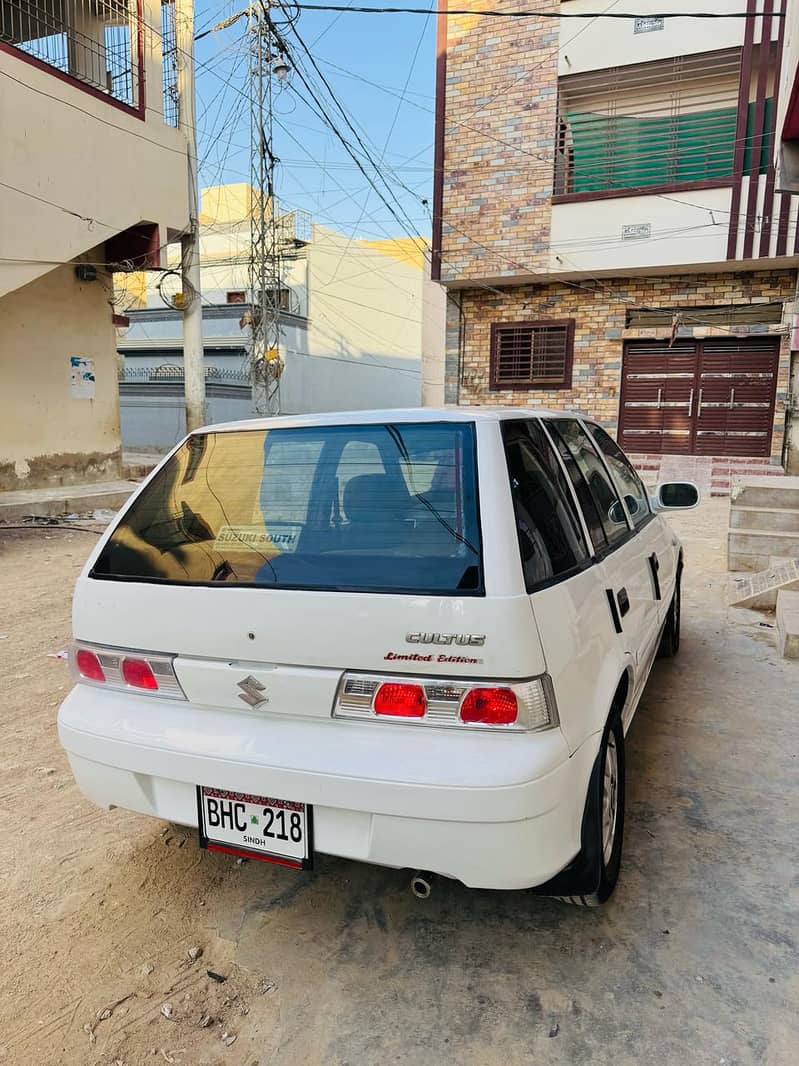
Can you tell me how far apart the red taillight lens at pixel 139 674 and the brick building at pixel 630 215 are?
12193 millimetres

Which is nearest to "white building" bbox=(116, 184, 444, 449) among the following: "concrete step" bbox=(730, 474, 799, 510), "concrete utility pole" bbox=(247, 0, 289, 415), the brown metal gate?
"concrete utility pole" bbox=(247, 0, 289, 415)

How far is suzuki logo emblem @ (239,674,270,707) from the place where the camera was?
205 cm

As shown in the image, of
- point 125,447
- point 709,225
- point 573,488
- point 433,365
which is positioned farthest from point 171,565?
point 433,365

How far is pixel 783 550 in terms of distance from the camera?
21.8ft

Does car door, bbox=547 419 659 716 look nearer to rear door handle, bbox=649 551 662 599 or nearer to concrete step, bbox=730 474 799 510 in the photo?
rear door handle, bbox=649 551 662 599

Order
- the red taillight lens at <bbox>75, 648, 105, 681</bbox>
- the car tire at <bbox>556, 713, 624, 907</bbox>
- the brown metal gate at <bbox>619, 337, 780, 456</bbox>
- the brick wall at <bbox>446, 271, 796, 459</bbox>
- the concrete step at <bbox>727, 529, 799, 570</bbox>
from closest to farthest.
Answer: the car tire at <bbox>556, 713, 624, 907</bbox>
the red taillight lens at <bbox>75, 648, 105, 681</bbox>
the concrete step at <bbox>727, 529, 799, 570</bbox>
the brick wall at <bbox>446, 271, 796, 459</bbox>
the brown metal gate at <bbox>619, 337, 780, 456</bbox>

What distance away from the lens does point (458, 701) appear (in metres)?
1.88

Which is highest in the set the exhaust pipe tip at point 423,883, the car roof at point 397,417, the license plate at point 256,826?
the car roof at point 397,417

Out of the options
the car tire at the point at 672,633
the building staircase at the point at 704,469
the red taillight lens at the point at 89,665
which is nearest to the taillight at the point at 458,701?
the red taillight lens at the point at 89,665

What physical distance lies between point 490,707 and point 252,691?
2.21 ft

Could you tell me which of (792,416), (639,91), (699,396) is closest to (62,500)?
(699,396)

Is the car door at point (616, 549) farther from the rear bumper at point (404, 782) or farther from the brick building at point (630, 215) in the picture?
the brick building at point (630, 215)

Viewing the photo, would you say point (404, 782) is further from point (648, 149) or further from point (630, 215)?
point (648, 149)

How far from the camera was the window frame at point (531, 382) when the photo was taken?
1359cm
